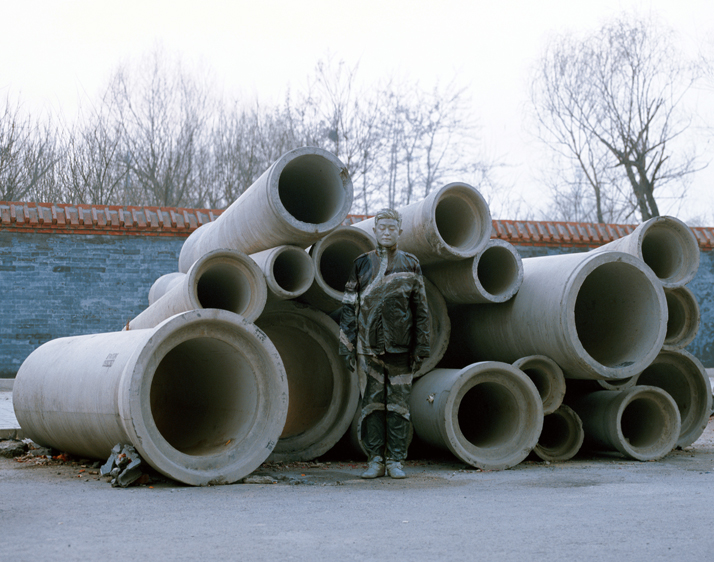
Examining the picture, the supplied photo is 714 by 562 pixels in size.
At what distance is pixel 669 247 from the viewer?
21.1 feet

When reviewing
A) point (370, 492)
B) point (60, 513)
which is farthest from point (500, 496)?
point (60, 513)

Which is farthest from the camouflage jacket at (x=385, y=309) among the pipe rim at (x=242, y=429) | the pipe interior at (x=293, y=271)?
the pipe rim at (x=242, y=429)

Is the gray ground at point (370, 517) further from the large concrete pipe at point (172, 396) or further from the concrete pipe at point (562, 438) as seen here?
the concrete pipe at point (562, 438)

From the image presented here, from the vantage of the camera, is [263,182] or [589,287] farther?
[589,287]

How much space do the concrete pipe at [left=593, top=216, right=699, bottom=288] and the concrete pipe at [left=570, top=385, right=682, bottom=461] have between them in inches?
37.8

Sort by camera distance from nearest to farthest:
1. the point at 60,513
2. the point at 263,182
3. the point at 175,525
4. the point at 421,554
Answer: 1. the point at 421,554
2. the point at 175,525
3. the point at 60,513
4. the point at 263,182

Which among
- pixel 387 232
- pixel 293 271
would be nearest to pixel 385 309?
pixel 387 232

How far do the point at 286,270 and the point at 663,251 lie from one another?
3237 mm

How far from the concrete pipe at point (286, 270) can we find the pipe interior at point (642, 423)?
281 centimetres

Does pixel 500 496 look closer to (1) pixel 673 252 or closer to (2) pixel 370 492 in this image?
(2) pixel 370 492

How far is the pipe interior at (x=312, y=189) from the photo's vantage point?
5598 millimetres

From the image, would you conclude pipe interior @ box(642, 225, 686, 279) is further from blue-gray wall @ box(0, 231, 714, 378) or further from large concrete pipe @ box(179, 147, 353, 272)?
blue-gray wall @ box(0, 231, 714, 378)

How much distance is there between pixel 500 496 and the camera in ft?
13.5

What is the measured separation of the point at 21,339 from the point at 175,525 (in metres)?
10.1
